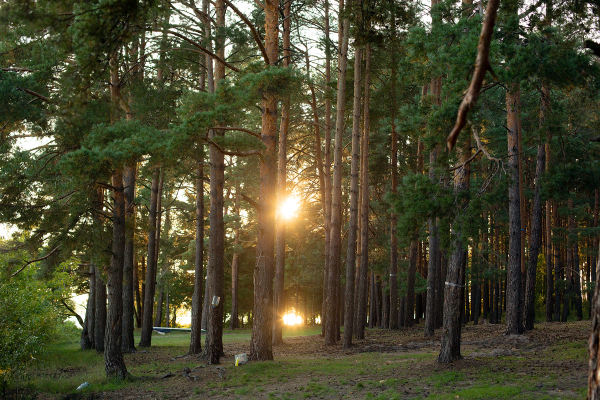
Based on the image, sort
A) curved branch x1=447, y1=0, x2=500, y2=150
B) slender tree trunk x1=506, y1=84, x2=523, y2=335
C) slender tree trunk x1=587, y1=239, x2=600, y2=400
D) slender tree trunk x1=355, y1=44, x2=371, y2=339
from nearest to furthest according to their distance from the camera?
curved branch x1=447, y1=0, x2=500, y2=150 < slender tree trunk x1=587, y1=239, x2=600, y2=400 < slender tree trunk x1=506, y1=84, x2=523, y2=335 < slender tree trunk x1=355, y1=44, x2=371, y2=339

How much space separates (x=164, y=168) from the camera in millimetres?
9594

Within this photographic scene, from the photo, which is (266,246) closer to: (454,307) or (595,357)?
(454,307)

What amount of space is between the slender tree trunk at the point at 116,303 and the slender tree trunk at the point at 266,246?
9.95 feet

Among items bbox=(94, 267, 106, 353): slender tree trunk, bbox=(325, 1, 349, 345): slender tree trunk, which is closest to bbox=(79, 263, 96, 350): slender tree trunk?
bbox=(94, 267, 106, 353): slender tree trunk

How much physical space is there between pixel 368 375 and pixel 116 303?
5.74 meters

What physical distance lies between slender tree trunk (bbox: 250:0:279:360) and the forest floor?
0.62 metres

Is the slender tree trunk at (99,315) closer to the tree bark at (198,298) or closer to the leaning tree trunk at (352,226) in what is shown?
the tree bark at (198,298)

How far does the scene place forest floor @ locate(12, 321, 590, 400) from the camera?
7.68m

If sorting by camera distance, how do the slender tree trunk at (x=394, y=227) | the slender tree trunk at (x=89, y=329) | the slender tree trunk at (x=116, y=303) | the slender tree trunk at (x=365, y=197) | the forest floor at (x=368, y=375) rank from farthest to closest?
1. the slender tree trunk at (x=394, y=227)
2. the slender tree trunk at (x=89, y=329)
3. the slender tree trunk at (x=365, y=197)
4. the slender tree trunk at (x=116, y=303)
5. the forest floor at (x=368, y=375)

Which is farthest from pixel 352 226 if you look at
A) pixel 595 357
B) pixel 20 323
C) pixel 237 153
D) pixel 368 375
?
pixel 595 357

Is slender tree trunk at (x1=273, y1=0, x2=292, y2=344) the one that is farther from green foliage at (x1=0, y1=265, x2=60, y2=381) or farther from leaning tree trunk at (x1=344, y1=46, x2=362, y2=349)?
green foliage at (x1=0, y1=265, x2=60, y2=381)

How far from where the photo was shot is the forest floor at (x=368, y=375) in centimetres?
768

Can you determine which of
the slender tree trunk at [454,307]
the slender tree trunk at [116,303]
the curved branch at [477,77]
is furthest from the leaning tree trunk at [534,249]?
the curved branch at [477,77]

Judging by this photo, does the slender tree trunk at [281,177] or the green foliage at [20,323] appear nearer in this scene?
the green foliage at [20,323]
